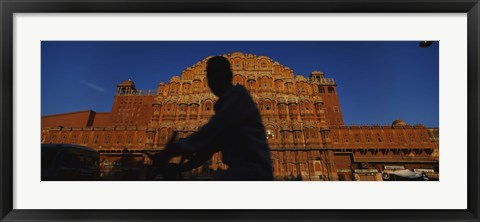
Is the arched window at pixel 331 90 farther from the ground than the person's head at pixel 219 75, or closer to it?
farther from the ground

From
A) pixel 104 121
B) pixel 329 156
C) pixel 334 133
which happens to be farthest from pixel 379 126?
pixel 104 121

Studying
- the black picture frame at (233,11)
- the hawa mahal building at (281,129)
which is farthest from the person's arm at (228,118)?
the hawa mahal building at (281,129)

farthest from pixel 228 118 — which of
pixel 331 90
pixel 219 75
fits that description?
pixel 331 90

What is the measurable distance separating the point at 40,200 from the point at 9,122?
0.93 meters

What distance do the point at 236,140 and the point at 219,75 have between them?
579 mm

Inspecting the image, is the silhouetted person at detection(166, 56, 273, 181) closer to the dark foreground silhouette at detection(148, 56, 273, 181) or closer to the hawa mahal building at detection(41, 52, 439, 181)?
the dark foreground silhouette at detection(148, 56, 273, 181)

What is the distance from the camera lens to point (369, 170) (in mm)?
24375

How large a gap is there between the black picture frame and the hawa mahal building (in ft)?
53.9

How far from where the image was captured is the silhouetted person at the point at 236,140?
8.61 ft

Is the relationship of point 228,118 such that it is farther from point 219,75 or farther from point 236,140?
point 219,75

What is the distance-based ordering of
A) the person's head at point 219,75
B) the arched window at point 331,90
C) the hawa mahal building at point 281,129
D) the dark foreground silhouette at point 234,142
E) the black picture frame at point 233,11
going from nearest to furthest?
the dark foreground silhouette at point 234,142, the person's head at point 219,75, the black picture frame at point 233,11, the hawa mahal building at point 281,129, the arched window at point 331,90

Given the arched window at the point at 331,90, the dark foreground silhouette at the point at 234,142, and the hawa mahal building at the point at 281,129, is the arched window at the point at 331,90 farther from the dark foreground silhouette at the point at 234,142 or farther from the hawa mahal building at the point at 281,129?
the dark foreground silhouette at the point at 234,142

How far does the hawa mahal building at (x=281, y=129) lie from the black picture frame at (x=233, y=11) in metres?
16.4

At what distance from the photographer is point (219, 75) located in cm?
283
